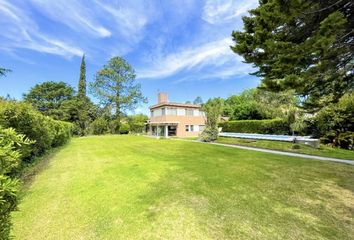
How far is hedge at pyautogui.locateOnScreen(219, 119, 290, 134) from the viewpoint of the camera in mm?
20016

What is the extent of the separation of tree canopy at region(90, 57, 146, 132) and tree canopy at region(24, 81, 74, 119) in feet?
31.0

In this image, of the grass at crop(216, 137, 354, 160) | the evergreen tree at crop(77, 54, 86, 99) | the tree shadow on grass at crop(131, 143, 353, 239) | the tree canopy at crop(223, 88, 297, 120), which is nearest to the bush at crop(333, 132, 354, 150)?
the grass at crop(216, 137, 354, 160)

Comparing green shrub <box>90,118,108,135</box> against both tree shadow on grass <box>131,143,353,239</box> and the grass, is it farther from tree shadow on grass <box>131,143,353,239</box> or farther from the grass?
tree shadow on grass <box>131,143,353,239</box>

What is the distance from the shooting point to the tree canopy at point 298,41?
455cm

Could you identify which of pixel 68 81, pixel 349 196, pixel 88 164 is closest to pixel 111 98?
pixel 68 81

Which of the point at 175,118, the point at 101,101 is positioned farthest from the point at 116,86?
the point at 175,118

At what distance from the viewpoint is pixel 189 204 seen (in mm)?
4949

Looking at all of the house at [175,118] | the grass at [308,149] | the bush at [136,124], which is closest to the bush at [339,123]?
the grass at [308,149]

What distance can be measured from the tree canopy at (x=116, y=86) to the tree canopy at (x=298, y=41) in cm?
3913

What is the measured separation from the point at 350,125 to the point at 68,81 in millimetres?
53429

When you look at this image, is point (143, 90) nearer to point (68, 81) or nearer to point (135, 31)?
point (68, 81)

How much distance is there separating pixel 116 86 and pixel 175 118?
1690cm

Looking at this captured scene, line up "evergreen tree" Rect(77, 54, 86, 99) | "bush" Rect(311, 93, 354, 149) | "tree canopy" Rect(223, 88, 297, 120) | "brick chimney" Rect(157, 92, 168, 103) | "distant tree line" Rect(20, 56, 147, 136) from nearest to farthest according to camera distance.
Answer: "bush" Rect(311, 93, 354, 149) → "tree canopy" Rect(223, 88, 297, 120) → "brick chimney" Rect(157, 92, 168, 103) → "distant tree line" Rect(20, 56, 147, 136) → "evergreen tree" Rect(77, 54, 86, 99)

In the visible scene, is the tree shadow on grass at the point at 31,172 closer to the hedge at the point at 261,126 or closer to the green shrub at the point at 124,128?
the hedge at the point at 261,126
